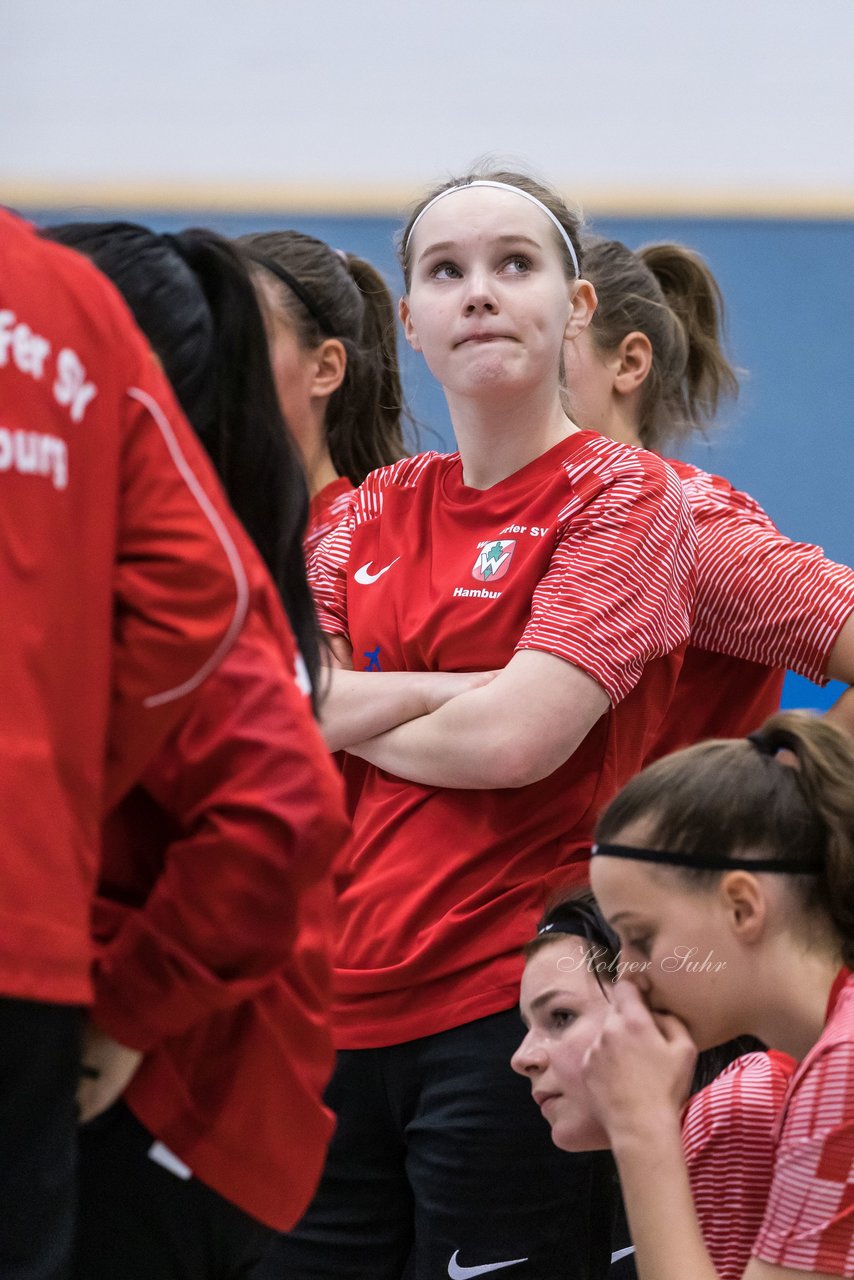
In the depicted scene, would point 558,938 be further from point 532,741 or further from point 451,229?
point 451,229

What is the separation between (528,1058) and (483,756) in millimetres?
293

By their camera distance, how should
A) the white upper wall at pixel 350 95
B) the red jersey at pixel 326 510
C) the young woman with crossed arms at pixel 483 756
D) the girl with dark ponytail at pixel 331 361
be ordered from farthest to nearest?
1. the white upper wall at pixel 350 95
2. the girl with dark ponytail at pixel 331 361
3. the red jersey at pixel 326 510
4. the young woman with crossed arms at pixel 483 756

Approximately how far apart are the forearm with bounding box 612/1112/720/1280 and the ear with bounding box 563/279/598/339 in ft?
2.97

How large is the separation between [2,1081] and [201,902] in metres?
0.15

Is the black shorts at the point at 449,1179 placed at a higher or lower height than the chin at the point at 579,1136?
lower

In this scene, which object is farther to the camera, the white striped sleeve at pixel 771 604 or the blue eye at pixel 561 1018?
the white striped sleeve at pixel 771 604

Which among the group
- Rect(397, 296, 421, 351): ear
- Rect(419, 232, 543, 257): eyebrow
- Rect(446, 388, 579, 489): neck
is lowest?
Rect(446, 388, 579, 489): neck

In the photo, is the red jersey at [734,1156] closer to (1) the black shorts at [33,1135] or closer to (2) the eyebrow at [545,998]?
(2) the eyebrow at [545,998]

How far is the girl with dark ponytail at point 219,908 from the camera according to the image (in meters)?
0.90

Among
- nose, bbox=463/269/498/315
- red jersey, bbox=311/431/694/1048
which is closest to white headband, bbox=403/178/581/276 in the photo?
nose, bbox=463/269/498/315

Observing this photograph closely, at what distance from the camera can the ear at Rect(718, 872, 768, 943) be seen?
4.56ft

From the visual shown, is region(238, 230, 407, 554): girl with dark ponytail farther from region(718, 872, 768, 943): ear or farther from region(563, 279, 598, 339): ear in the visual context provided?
region(718, 872, 768, 943): ear

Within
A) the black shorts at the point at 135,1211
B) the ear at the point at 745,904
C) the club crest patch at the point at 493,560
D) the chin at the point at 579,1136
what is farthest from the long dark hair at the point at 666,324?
the black shorts at the point at 135,1211

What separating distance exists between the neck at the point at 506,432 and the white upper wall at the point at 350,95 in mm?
2618
